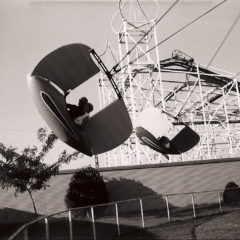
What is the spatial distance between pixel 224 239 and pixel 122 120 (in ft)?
16.9

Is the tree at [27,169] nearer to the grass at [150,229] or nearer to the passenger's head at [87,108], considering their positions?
the grass at [150,229]

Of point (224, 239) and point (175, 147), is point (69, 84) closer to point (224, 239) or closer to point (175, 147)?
point (175, 147)

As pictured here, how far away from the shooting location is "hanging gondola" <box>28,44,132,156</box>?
476 centimetres

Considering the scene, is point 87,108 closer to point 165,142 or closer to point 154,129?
point 154,129

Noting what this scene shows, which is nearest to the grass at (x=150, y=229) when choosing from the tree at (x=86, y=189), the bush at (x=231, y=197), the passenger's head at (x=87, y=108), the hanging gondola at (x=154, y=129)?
the hanging gondola at (x=154, y=129)

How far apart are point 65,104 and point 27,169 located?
37.6 feet

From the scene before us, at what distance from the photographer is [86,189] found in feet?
54.4

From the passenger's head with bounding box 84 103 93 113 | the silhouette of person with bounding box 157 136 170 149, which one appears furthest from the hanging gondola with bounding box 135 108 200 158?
the passenger's head with bounding box 84 103 93 113

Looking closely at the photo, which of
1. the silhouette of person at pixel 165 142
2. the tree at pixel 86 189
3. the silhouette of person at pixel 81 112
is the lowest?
the tree at pixel 86 189

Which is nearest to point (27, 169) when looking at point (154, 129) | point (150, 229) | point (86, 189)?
point (86, 189)

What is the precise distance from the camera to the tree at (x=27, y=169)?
15609 mm

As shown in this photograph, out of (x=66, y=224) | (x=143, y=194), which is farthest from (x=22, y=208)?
(x=66, y=224)

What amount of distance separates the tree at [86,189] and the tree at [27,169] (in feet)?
2.91

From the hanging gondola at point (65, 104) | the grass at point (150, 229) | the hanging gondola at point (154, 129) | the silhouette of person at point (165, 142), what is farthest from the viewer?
the grass at point (150, 229)
